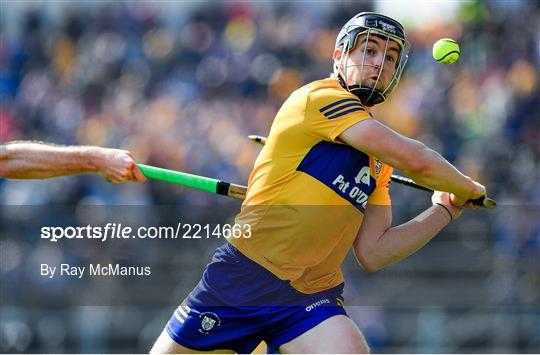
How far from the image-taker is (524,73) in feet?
41.0

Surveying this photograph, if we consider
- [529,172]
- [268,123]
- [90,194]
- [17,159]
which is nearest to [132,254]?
[90,194]

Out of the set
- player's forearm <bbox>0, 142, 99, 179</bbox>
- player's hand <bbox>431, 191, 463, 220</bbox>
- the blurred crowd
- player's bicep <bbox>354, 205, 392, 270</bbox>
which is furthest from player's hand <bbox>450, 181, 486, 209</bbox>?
the blurred crowd

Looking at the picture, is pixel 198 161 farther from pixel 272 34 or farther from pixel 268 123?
pixel 272 34

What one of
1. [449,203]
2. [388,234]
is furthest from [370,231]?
[449,203]

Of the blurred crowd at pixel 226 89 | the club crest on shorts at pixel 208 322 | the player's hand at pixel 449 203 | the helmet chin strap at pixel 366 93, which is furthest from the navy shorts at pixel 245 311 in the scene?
the blurred crowd at pixel 226 89

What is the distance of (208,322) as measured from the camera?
211 inches

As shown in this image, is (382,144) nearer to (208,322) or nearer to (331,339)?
(331,339)

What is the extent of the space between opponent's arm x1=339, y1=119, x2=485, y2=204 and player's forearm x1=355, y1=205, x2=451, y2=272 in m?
0.41

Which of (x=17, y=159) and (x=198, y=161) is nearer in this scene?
(x=17, y=159)

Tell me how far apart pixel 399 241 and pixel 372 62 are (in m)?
0.94

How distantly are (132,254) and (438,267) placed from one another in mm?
2949

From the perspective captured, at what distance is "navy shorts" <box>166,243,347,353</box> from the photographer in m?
5.33

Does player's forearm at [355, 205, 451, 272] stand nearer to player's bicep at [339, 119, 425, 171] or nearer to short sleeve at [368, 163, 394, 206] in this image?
short sleeve at [368, 163, 394, 206]

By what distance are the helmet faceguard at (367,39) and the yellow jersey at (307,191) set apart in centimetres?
10
